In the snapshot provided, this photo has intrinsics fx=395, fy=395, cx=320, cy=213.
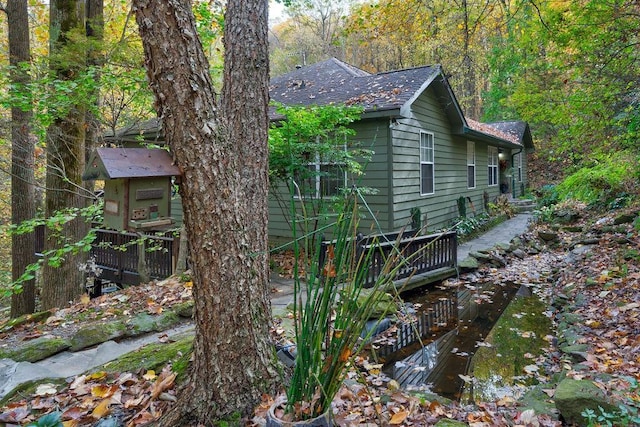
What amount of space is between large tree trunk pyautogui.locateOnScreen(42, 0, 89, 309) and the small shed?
13.1 ft

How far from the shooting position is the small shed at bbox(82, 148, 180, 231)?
2.00 metres

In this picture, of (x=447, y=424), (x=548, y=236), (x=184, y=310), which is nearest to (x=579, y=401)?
(x=447, y=424)

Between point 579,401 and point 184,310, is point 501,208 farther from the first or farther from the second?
point 579,401

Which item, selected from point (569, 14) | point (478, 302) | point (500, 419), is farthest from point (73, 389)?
point (569, 14)

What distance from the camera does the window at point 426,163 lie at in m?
10.3

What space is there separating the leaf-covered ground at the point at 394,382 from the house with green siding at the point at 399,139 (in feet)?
8.49

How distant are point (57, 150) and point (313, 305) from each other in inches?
223

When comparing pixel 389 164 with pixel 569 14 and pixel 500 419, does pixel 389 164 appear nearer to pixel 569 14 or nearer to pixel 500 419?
pixel 569 14

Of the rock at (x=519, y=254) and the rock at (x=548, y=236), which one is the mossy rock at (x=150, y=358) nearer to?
the rock at (x=519, y=254)

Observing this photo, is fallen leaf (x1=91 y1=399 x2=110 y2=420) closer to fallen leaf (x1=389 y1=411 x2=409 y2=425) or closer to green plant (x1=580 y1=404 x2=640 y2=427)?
fallen leaf (x1=389 y1=411 x2=409 y2=425)

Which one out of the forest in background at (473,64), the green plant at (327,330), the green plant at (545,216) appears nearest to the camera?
the green plant at (327,330)

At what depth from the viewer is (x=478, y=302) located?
6387mm

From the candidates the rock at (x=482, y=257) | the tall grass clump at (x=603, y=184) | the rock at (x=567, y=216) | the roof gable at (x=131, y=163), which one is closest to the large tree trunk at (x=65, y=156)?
the roof gable at (x=131, y=163)

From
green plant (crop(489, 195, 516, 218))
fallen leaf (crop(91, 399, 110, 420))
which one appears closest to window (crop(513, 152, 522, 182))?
green plant (crop(489, 195, 516, 218))
